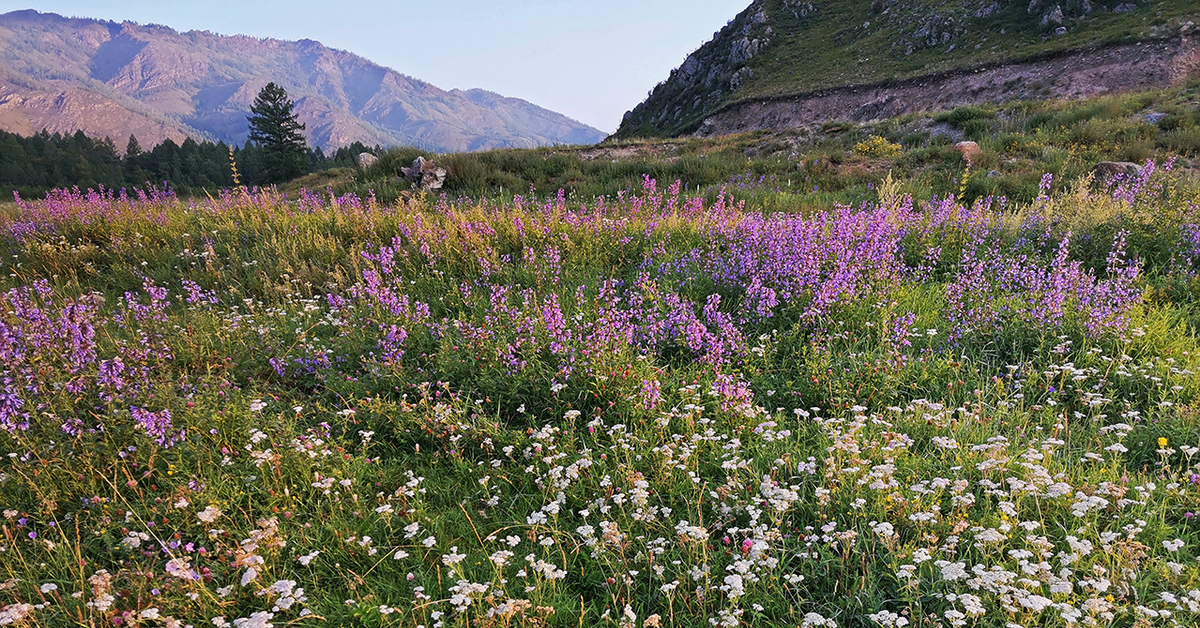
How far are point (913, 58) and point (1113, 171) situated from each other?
5075 centimetres

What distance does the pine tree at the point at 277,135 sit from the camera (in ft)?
196

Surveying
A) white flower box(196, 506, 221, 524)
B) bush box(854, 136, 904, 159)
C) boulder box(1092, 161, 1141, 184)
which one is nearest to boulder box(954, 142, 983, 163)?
bush box(854, 136, 904, 159)

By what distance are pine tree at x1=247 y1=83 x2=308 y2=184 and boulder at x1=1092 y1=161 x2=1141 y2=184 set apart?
66.7 metres

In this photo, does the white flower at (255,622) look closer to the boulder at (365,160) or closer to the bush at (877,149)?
the bush at (877,149)

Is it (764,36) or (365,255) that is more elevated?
(764,36)

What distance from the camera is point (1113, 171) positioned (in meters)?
10.8

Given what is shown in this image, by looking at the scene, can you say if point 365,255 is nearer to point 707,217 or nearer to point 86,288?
point 86,288

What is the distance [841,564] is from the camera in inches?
103

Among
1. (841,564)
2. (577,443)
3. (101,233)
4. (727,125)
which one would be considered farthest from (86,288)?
(727,125)

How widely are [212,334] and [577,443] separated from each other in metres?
3.86

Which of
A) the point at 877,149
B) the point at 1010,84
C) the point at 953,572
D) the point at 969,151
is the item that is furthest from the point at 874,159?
the point at 1010,84

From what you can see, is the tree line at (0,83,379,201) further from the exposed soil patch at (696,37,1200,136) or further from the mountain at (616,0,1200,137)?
the exposed soil patch at (696,37,1200,136)

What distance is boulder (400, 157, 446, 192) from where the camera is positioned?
53.7 feet

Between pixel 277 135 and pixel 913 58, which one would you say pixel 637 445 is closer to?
pixel 913 58
